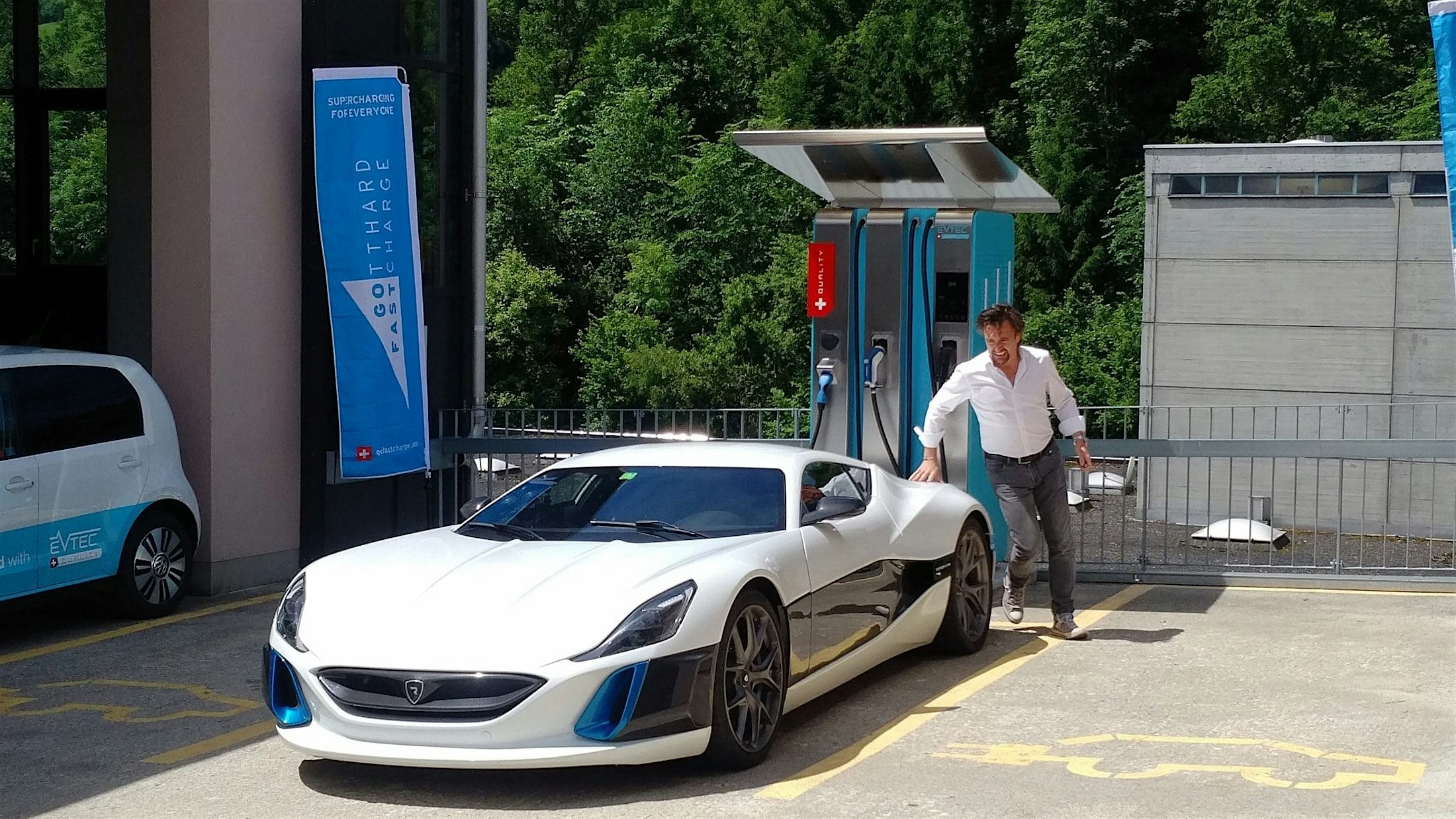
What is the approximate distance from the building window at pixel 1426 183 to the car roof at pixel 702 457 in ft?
56.4

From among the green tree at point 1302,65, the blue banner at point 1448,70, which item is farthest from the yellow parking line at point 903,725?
the green tree at point 1302,65

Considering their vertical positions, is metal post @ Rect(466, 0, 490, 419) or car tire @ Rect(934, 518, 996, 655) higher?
metal post @ Rect(466, 0, 490, 419)

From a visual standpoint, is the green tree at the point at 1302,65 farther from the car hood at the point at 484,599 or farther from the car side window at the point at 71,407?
the car hood at the point at 484,599

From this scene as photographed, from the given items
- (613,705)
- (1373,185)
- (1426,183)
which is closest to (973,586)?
(613,705)

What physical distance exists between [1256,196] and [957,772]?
1916 centimetres

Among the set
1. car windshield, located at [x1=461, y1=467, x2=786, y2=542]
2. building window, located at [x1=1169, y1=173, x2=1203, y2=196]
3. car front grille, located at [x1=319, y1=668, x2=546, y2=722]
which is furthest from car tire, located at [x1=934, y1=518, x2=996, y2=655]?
building window, located at [x1=1169, y1=173, x2=1203, y2=196]

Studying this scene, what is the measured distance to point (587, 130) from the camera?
52656 mm

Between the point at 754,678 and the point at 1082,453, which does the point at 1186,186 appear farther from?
the point at 754,678

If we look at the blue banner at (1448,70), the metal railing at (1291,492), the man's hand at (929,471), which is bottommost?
the metal railing at (1291,492)

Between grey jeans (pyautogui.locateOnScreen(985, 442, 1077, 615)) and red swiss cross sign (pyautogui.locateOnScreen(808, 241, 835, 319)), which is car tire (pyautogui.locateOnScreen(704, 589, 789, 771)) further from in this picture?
red swiss cross sign (pyautogui.locateOnScreen(808, 241, 835, 319))

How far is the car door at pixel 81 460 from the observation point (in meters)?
8.78

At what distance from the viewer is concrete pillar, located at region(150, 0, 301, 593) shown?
34.2 ft

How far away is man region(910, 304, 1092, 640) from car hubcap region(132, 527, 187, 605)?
458 centimetres

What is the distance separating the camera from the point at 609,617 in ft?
18.2
